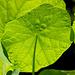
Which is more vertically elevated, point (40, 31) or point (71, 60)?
point (40, 31)

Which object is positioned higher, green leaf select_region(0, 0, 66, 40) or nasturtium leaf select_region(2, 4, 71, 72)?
green leaf select_region(0, 0, 66, 40)

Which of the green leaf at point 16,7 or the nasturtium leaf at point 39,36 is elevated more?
the green leaf at point 16,7

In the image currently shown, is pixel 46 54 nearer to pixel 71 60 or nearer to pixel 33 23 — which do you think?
pixel 33 23

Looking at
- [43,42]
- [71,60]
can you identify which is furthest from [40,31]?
[71,60]
